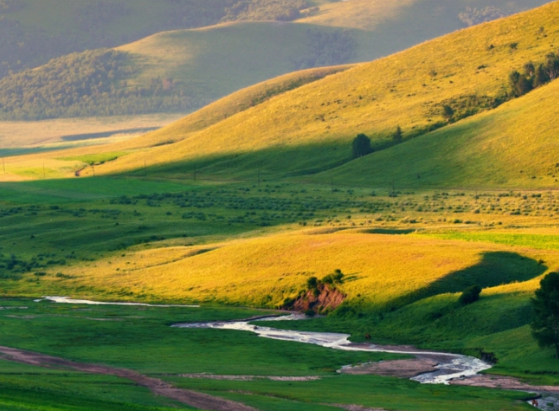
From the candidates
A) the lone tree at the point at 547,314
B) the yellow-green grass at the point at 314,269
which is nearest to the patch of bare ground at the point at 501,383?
the lone tree at the point at 547,314

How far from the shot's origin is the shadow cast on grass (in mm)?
75625

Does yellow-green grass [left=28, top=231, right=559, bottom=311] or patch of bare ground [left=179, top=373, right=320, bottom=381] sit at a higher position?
yellow-green grass [left=28, top=231, right=559, bottom=311]

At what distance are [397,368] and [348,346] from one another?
9229mm

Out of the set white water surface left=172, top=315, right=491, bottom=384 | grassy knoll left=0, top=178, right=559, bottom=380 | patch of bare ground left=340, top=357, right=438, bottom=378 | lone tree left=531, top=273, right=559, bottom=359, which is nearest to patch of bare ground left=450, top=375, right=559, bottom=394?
white water surface left=172, top=315, right=491, bottom=384

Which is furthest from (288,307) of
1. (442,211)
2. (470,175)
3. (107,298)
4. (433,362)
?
(470,175)

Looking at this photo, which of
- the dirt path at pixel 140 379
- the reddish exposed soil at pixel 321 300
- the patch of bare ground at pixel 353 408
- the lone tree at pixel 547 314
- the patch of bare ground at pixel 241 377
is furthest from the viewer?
the reddish exposed soil at pixel 321 300

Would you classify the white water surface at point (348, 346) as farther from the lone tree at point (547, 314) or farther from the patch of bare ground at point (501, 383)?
the lone tree at point (547, 314)

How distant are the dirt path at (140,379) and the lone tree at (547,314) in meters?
20.8

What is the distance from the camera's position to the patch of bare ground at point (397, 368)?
5669 centimetres

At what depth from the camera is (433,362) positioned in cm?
5988

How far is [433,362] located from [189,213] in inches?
3678

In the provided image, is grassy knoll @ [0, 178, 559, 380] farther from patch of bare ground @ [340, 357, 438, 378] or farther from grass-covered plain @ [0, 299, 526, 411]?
grass-covered plain @ [0, 299, 526, 411]

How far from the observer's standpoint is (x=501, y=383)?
52.5 metres

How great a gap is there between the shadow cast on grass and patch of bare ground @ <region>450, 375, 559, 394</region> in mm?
20508
